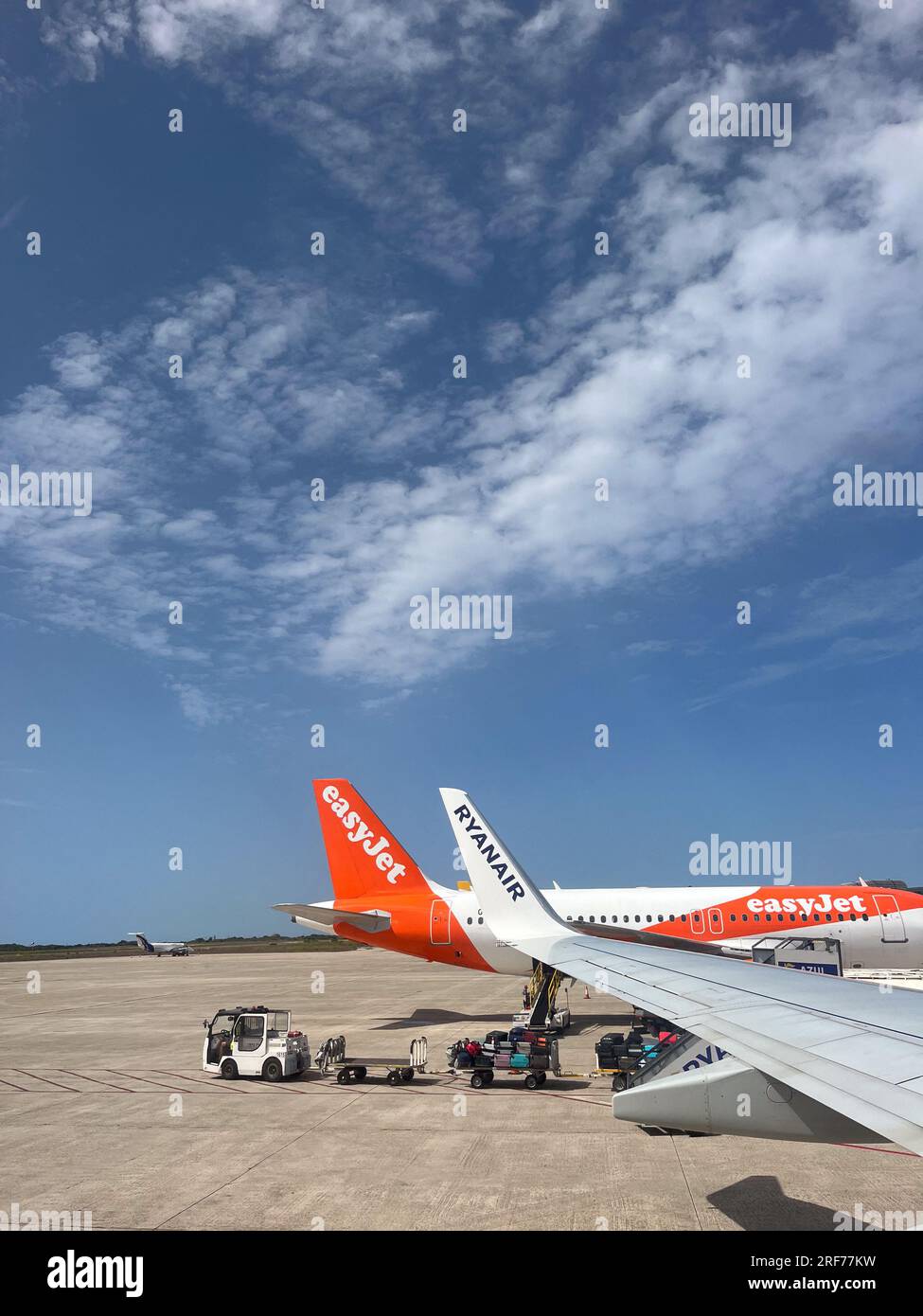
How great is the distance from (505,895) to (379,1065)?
13063 mm

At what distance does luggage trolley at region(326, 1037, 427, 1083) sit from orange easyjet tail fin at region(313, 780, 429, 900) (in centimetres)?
988

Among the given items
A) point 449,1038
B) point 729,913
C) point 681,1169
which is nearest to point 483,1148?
point 681,1169

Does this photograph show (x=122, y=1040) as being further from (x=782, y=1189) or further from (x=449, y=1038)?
(x=782, y=1189)

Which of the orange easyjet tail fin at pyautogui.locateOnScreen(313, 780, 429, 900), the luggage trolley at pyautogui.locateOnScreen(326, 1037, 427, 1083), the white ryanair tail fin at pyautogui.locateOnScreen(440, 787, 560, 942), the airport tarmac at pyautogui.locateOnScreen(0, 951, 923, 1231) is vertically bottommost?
the luggage trolley at pyautogui.locateOnScreen(326, 1037, 427, 1083)

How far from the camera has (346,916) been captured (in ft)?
113

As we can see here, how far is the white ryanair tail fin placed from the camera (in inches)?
539

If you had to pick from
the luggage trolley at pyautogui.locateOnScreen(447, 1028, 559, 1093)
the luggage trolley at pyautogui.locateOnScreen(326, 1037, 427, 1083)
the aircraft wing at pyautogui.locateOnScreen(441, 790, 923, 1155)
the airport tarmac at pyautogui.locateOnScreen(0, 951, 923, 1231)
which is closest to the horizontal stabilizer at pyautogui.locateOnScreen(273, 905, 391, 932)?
the airport tarmac at pyautogui.locateOnScreen(0, 951, 923, 1231)

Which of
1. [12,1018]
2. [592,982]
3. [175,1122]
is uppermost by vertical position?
[592,982]

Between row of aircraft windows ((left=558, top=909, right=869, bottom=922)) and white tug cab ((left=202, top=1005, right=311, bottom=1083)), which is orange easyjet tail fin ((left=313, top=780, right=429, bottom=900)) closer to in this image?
row of aircraft windows ((left=558, top=909, right=869, bottom=922))

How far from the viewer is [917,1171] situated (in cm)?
1401

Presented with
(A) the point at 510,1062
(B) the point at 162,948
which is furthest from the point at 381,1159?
(B) the point at 162,948

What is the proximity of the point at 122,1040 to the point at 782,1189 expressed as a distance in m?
26.7

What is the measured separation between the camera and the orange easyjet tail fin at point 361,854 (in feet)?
119

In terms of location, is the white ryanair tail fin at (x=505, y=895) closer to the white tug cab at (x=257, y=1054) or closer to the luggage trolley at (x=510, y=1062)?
the luggage trolley at (x=510, y=1062)
